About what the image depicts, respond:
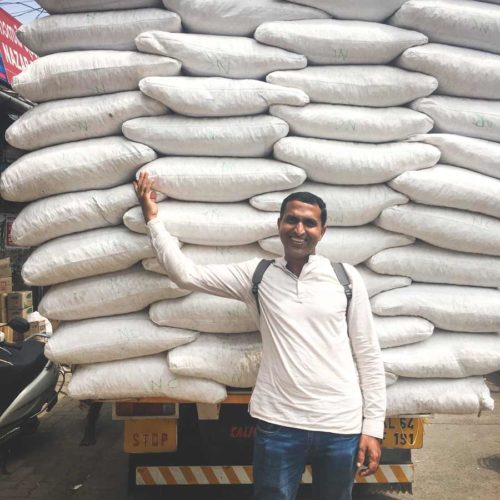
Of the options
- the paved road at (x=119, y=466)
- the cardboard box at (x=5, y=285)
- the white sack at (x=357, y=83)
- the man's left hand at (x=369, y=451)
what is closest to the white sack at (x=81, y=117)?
the white sack at (x=357, y=83)

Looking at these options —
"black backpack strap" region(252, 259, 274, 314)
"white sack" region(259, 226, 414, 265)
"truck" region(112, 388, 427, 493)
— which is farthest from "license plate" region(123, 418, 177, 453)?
"white sack" region(259, 226, 414, 265)

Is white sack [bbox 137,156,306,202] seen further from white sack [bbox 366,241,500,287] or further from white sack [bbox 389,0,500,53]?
white sack [bbox 389,0,500,53]

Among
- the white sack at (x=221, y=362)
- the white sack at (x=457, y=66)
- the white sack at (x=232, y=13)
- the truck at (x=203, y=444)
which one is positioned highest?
the white sack at (x=232, y=13)

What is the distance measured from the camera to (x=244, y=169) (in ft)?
5.94

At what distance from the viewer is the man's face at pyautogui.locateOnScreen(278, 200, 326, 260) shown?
5.14ft

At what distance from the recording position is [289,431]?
1507 millimetres

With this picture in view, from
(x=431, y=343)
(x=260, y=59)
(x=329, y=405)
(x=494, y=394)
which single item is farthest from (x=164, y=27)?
(x=494, y=394)

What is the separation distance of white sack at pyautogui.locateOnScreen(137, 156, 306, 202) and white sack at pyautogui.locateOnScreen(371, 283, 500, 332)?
1.95ft

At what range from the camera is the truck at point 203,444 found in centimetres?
206

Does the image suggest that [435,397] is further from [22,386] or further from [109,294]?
[22,386]

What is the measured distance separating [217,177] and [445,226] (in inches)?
35.9

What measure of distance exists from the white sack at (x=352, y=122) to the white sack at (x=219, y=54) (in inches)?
6.7

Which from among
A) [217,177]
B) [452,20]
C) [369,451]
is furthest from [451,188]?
[369,451]

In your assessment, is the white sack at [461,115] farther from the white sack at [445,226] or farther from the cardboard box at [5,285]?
the cardboard box at [5,285]
